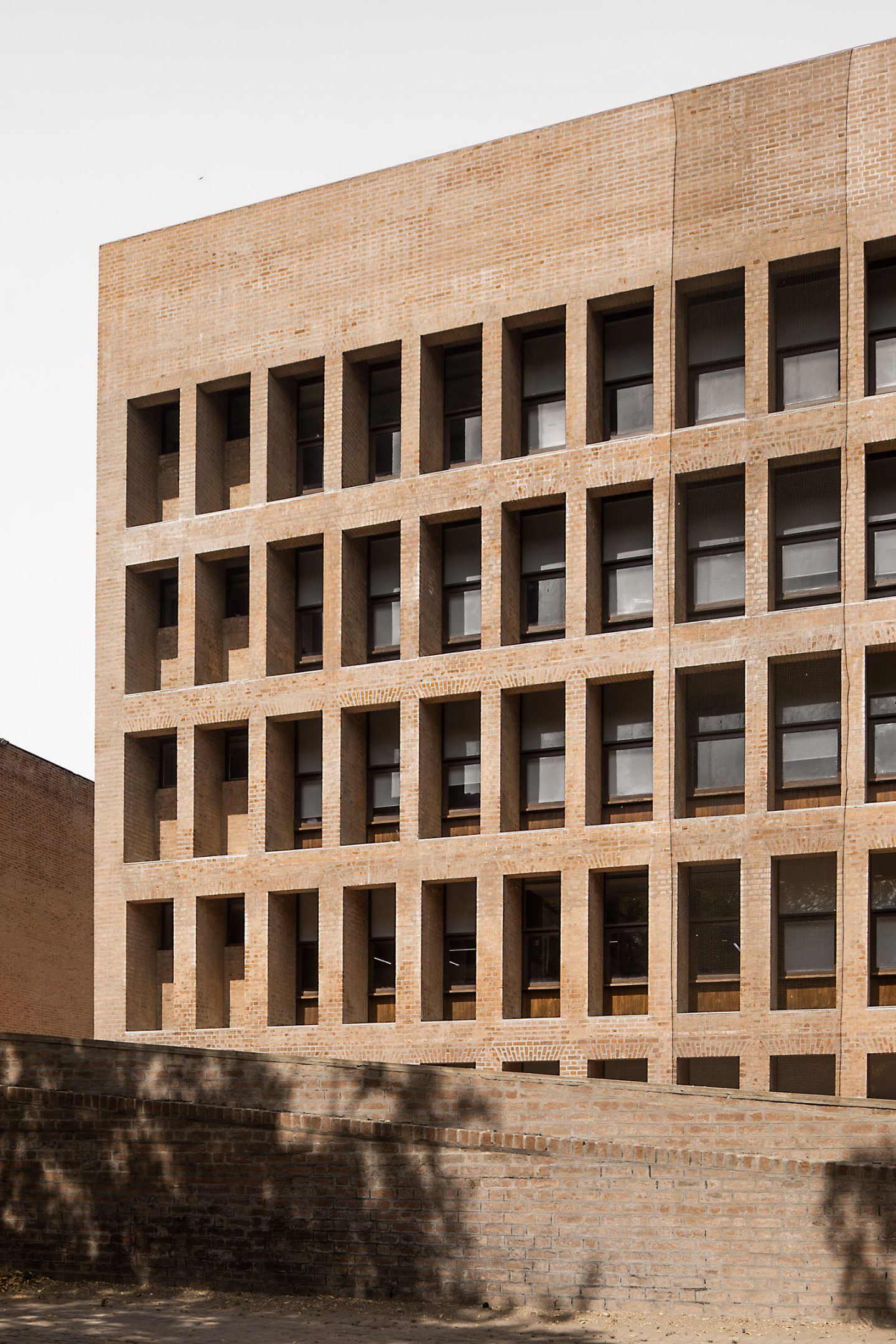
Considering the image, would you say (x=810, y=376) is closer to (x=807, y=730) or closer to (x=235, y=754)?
(x=807, y=730)

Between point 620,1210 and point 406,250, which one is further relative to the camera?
point 406,250

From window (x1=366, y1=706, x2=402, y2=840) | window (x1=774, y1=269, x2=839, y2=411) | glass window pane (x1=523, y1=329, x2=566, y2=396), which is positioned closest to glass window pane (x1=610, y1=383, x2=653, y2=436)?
glass window pane (x1=523, y1=329, x2=566, y2=396)

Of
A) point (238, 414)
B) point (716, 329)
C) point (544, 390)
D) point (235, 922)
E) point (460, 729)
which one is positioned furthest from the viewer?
point (238, 414)

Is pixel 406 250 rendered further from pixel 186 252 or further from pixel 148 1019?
pixel 148 1019

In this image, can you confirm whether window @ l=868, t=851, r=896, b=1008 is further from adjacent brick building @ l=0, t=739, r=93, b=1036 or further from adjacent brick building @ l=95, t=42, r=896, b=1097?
adjacent brick building @ l=0, t=739, r=93, b=1036

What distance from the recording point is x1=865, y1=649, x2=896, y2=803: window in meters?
27.0

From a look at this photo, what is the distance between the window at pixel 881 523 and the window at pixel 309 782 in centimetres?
1054

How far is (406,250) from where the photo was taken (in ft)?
102

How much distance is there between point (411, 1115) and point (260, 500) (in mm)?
15869

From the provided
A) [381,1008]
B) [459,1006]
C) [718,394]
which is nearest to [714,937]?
[459,1006]

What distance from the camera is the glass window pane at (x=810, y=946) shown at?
88.9 feet

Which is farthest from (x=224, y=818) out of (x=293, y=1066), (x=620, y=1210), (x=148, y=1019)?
(x=620, y=1210)

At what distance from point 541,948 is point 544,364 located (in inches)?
416

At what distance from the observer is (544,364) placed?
30891 millimetres
